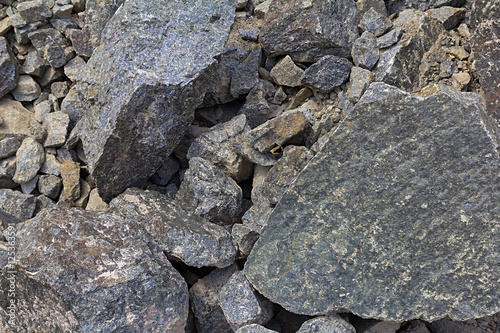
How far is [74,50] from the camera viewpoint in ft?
11.3

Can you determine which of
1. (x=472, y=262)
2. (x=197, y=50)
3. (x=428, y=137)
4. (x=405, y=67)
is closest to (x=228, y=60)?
(x=197, y=50)

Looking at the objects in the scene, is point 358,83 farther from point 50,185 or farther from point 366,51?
point 50,185

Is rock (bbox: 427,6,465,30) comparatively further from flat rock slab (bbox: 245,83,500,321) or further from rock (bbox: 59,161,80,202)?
rock (bbox: 59,161,80,202)

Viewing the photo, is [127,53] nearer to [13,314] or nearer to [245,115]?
[245,115]

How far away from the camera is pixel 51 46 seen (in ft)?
11.2

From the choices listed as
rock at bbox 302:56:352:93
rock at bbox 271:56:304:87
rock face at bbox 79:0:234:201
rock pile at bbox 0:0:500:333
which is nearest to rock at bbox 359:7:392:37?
rock pile at bbox 0:0:500:333

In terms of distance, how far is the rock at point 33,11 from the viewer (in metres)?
3.40

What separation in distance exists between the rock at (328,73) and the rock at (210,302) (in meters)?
1.25

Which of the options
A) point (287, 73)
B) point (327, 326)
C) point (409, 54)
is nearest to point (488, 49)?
point (409, 54)

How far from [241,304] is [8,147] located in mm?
1942

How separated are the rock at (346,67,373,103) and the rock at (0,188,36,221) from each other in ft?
6.97

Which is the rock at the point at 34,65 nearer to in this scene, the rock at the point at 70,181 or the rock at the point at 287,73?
the rock at the point at 70,181

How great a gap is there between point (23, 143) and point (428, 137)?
2.59 meters

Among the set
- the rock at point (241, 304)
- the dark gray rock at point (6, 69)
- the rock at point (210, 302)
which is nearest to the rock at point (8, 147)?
the dark gray rock at point (6, 69)
